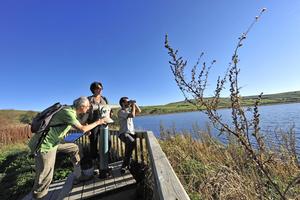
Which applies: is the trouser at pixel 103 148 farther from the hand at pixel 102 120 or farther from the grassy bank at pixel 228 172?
the grassy bank at pixel 228 172

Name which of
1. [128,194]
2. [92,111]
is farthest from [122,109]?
[128,194]

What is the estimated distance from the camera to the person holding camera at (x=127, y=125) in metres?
4.45

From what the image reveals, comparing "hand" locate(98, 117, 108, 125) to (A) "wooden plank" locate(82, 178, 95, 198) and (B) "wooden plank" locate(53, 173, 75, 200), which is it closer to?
(A) "wooden plank" locate(82, 178, 95, 198)

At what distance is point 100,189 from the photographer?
12.5 feet

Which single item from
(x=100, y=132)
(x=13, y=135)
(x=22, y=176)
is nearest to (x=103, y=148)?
(x=100, y=132)

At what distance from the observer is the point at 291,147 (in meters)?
3.82

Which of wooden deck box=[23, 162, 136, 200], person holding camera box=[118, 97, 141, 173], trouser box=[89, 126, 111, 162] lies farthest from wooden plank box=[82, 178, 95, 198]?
person holding camera box=[118, 97, 141, 173]

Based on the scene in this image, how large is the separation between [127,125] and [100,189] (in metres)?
1.23

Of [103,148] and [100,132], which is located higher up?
[100,132]

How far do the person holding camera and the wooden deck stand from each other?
0.34 metres

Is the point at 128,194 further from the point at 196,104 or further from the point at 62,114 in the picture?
the point at 196,104

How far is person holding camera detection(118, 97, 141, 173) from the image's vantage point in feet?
14.6

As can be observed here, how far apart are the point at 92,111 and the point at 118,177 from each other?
127cm

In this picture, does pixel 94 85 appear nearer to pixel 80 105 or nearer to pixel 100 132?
pixel 100 132
